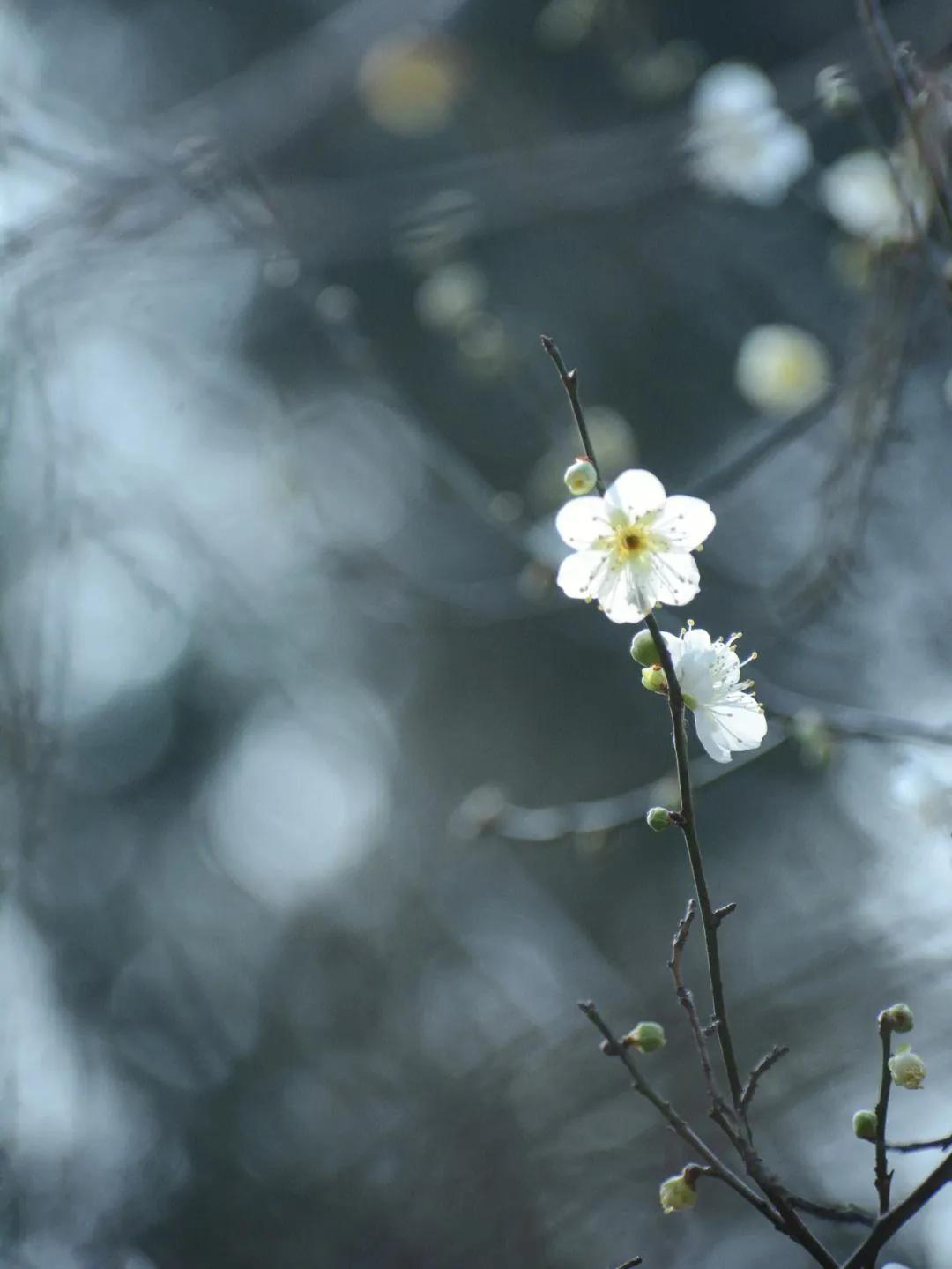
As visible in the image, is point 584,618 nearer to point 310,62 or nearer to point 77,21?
point 310,62

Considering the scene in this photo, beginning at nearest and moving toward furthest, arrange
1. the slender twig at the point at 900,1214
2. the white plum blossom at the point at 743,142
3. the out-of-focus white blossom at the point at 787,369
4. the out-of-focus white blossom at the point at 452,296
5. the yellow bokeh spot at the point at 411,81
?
the slender twig at the point at 900,1214, the white plum blossom at the point at 743,142, the out-of-focus white blossom at the point at 787,369, the out-of-focus white blossom at the point at 452,296, the yellow bokeh spot at the point at 411,81

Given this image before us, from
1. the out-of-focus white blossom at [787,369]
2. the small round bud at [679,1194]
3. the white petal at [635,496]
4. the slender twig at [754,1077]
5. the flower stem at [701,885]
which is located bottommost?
the small round bud at [679,1194]

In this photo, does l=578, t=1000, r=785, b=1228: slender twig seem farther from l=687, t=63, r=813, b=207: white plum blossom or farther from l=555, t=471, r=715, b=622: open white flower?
l=687, t=63, r=813, b=207: white plum blossom

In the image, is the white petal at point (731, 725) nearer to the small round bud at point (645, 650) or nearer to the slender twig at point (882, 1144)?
the small round bud at point (645, 650)

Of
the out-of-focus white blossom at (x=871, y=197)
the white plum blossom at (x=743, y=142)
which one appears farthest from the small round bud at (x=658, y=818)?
the white plum blossom at (x=743, y=142)

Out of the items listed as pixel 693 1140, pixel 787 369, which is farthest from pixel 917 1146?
pixel 787 369

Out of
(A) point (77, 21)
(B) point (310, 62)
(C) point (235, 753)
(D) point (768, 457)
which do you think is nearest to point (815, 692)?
(D) point (768, 457)

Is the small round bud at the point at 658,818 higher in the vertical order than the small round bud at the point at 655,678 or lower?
lower
